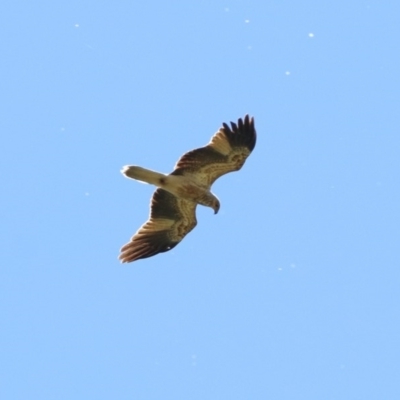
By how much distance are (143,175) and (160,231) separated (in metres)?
1.65

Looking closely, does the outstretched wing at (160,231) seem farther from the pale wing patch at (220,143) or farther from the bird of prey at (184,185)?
the pale wing patch at (220,143)

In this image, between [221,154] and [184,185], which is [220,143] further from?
[184,185]

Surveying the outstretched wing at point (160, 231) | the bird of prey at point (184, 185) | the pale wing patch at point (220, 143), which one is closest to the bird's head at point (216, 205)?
the bird of prey at point (184, 185)

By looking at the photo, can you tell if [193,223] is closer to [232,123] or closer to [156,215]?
[156,215]

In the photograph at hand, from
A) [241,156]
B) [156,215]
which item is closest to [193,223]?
[156,215]

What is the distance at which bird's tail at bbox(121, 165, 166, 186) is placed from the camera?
17672 mm

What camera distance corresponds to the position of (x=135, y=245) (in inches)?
757

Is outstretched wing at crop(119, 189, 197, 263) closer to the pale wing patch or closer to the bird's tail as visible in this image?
the bird's tail

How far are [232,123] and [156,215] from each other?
2.43m

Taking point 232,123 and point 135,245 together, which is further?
point 135,245

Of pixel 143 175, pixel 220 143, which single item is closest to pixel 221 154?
pixel 220 143

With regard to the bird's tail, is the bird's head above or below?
below

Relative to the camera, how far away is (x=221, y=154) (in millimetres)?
17828

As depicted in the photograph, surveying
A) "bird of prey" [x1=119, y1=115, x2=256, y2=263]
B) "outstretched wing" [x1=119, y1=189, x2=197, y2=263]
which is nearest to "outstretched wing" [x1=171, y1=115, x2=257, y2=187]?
"bird of prey" [x1=119, y1=115, x2=256, y2=263]
